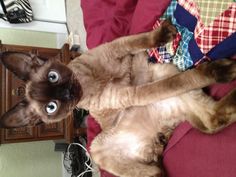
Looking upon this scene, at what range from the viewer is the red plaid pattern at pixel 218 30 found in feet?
3.55

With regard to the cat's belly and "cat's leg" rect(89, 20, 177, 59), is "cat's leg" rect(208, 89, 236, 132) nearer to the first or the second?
the cat's belly

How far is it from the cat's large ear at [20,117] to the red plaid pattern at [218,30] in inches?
31.8

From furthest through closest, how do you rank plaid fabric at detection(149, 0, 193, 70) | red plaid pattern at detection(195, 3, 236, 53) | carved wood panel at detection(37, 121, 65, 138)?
carved wood panel at detection(37, 121, 65, 138), plaid fabric at detection(149, 0, 193, 70), red plaid pattern at detection(195, 3, 236, 53)

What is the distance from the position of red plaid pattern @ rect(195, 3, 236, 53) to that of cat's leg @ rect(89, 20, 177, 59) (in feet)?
0.61

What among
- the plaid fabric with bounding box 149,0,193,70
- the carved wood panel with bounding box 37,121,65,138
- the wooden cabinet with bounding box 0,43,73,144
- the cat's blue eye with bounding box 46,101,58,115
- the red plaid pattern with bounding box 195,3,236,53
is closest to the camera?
the red plaid pattern with bounding box 195,3,236,53

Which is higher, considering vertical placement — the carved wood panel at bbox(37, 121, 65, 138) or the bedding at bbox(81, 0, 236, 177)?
the bedding at bbox(81, 0, 236, 177)

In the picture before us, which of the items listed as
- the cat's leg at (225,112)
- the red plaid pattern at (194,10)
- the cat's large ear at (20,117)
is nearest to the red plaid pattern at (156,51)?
the red plaid pattern at (194,10)

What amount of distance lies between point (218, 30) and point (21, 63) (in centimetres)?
85

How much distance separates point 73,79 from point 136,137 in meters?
0.41

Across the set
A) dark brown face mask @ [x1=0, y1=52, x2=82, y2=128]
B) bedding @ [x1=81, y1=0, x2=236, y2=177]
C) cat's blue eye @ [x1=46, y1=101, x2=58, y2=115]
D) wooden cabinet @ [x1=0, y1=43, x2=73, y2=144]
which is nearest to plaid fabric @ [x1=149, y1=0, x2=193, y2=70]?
bedding @ [x1=81, y1=0, x2=236, y2=177]

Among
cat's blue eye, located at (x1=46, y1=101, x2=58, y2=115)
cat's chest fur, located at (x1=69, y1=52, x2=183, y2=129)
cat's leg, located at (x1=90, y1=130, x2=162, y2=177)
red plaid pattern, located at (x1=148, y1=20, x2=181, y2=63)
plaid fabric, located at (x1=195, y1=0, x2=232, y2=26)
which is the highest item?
plaid fabric, located at (x1=195, y1=0, x2=232, y2=26)

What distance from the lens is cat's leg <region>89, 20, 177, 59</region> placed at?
136 centimetres

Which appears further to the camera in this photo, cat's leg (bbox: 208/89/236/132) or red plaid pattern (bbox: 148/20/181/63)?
red plaid pattern (bbox: 148/20/181/63)

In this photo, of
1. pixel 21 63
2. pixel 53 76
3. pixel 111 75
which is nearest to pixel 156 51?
pixel 111 75
